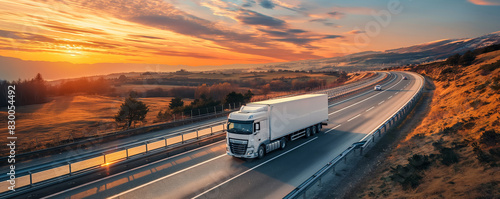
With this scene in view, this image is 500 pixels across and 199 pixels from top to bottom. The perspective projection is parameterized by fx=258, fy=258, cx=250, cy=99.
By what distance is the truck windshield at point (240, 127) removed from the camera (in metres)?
16.8

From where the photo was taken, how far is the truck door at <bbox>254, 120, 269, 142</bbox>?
56.3 feet

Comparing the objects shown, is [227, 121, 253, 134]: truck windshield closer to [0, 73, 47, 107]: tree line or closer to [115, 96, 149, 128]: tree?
[115, 96, 149, 128]: tree

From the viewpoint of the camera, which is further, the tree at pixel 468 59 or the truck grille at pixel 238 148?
the tree at pixel 468 59

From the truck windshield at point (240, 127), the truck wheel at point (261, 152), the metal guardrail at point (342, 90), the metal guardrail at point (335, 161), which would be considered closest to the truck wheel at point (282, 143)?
the truck wheel at point (261, 152)

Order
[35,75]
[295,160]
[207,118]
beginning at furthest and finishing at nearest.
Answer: [35,75] < [207,118] < [295,160]

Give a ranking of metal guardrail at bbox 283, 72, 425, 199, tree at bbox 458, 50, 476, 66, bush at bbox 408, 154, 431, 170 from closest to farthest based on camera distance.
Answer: metal guardrail at bbox 283, 72, 425, 199 < bush at bbox 408, 154, 431, 170 < tree at bbox 458, 50, 476, 66

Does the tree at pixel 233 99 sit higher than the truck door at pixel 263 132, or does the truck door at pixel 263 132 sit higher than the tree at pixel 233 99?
the tree at pixel 233 99

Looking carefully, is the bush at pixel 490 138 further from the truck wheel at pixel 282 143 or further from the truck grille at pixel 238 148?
the truck grille at pixel 238 148

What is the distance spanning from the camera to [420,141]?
17.1 meters

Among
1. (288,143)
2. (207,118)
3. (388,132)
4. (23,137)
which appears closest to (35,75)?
(23,137)

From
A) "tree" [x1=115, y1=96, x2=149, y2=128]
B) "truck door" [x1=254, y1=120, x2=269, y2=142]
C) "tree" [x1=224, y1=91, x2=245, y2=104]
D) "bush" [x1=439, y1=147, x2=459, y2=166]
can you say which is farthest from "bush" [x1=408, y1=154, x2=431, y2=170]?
"tree" [x1=224, y1=91, x2=245, y2=104]

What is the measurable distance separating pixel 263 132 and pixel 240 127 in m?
1.64

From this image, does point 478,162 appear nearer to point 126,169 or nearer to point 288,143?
point 288,143

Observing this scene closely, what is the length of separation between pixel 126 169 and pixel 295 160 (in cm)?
1059
